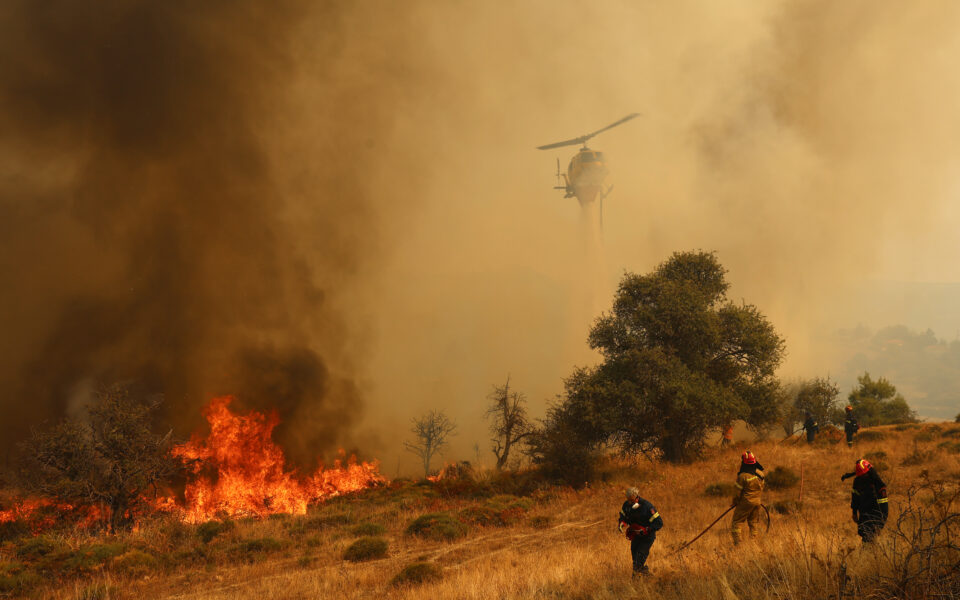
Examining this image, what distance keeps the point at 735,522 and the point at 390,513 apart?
17.2m

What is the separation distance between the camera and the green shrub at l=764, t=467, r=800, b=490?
1977 cm

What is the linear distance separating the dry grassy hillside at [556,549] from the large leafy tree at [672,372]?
205 cm

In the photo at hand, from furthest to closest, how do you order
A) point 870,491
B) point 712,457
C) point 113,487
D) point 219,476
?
point 219,476
point 712,457
point 113,487
point 870,491

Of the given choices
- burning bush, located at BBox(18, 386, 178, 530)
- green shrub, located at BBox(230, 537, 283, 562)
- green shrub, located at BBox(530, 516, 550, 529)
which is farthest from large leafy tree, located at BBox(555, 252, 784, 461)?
burning bush, located at BBox(18, 386, 178, 530)

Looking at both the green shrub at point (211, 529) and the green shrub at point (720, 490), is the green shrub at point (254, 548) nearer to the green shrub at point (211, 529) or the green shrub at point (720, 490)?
the green shrub at point (211, 529)

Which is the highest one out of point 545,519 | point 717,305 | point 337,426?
point 717,305

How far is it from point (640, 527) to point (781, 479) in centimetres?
1336

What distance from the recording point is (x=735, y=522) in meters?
11.5

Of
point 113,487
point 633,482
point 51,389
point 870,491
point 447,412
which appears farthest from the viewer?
point 447,412

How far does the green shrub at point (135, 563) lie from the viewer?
15.9 metres

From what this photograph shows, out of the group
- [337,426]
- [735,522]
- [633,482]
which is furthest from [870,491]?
[337,426]

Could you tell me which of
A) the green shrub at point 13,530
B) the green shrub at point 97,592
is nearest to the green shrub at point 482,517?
the green shrub at point 97,592

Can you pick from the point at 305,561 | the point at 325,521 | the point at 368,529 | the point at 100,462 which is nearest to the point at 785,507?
the point at 368,529

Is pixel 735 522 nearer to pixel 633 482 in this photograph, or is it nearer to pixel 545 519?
pixel 545 519
